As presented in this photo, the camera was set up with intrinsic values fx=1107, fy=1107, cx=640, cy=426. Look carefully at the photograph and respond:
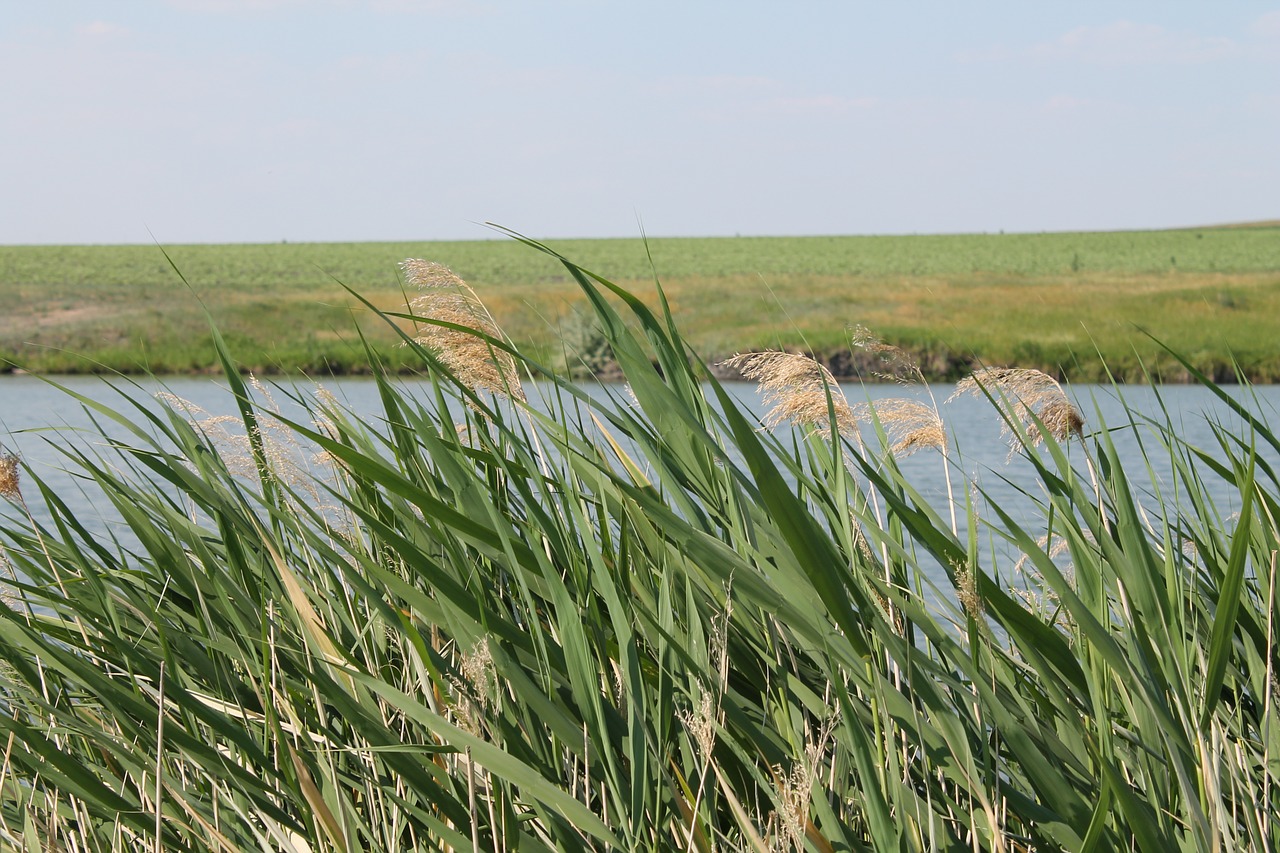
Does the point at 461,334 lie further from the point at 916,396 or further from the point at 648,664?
the point at 916,396

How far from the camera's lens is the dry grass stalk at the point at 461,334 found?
5.39 feet

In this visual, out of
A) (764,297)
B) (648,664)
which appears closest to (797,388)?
(648,664)

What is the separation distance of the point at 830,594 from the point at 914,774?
2.17ft

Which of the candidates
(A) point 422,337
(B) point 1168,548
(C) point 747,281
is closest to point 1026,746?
(B) point 1168,548

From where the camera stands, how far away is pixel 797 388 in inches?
66.2

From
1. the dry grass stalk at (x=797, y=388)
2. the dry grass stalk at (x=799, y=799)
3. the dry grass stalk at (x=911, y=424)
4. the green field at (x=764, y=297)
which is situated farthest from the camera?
the green field at (x=764, y=297)

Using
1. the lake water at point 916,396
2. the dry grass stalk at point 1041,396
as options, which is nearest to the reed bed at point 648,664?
the dry grass stalk at point 1041,396

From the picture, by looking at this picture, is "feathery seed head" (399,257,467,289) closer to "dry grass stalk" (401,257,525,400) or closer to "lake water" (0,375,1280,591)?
"dry grass stalk" (401,257,525,400)

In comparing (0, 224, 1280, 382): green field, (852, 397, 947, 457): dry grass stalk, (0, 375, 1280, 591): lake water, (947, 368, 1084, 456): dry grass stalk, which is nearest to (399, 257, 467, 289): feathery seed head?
(0, 224, 1280, 382): green field

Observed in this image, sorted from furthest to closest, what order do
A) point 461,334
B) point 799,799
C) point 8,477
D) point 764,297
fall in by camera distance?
1. point 764,297
2. point 8,477
3. point 461,334
4. point 799,799

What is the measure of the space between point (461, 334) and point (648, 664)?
1.88ft

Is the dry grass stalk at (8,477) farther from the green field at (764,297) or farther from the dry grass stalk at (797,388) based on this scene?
the dry grass stalk at (797,388)

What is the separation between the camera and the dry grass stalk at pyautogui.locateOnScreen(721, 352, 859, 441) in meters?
1.63

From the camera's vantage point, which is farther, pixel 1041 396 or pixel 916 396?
pixel 916 396
